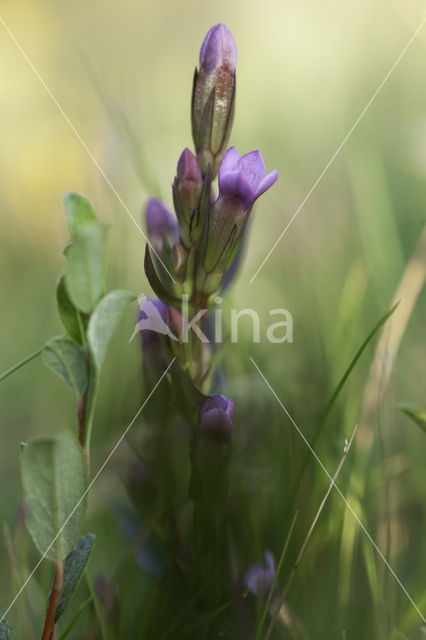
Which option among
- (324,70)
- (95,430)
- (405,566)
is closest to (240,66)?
(324,70)

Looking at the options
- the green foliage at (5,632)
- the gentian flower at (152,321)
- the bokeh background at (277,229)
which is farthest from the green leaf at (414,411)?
the green foliage at (5,632)

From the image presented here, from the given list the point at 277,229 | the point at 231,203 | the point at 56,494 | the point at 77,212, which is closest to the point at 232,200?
the point at 231,203

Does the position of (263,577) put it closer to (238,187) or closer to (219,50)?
(238,187)

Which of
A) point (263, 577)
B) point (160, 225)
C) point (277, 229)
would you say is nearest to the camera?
point (263, 577)

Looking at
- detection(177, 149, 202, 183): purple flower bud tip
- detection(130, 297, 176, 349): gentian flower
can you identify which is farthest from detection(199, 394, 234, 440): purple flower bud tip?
detection(177, 149, 202, 183): purple flower bud tip

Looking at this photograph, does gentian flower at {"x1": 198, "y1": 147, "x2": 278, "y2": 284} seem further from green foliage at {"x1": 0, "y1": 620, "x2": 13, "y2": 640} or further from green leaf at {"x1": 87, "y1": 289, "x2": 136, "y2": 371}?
green foliage at {"x1": 0, "y1": 620, "x2": 13, "y2": 640}

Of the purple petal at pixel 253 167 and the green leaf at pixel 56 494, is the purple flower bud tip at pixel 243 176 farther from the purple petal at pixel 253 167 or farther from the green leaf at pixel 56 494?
the green leaf at pixel 56 494
